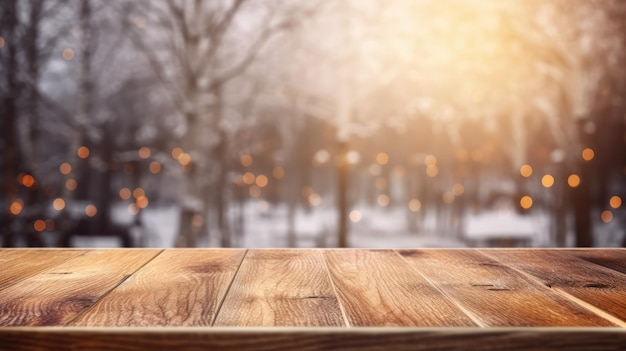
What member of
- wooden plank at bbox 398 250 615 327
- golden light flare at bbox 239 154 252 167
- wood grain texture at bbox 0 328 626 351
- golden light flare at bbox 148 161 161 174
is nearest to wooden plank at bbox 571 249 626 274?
wooden plank at bbox 398 250 615 327

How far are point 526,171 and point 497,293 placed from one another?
349 cm

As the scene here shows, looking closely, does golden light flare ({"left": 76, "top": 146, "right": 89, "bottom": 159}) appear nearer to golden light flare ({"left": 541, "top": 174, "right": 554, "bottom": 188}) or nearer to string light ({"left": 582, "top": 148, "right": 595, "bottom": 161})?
golden light flare ({"left": 541, "top": 174, "right": 554, "bottom": 188})

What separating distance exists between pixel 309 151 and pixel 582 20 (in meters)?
2.05

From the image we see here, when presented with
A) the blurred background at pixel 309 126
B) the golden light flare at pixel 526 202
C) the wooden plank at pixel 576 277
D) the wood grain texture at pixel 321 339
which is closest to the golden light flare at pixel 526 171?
the blurred background at pixel 309 126

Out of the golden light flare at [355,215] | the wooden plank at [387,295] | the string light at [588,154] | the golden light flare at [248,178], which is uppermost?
the string light at [588,154]

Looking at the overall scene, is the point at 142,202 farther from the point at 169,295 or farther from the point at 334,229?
the point at 169,295

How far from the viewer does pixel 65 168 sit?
421cm

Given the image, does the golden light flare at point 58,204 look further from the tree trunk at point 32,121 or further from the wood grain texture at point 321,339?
the wood grain texture at point 321,339

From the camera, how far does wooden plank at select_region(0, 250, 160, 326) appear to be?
79 cm

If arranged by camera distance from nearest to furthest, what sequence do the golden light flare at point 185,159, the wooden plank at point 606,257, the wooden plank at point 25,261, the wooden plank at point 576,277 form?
the wooden plank at point 576,277 → the wooden plank at point 25,261 → the wooden plank at point 606,257 → the golden light flare at point 185,159

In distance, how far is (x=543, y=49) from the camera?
4051 millimetres

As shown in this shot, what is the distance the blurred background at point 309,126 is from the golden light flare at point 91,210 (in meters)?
0.02

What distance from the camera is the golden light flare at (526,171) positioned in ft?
13.8

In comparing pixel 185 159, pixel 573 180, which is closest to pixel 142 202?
pixel 185 159
